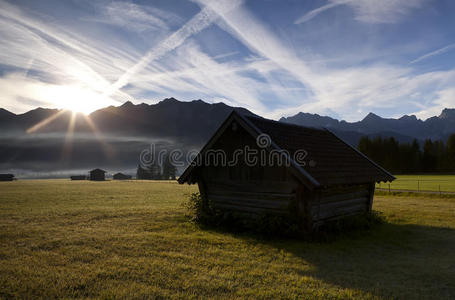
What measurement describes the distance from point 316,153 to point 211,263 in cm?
725

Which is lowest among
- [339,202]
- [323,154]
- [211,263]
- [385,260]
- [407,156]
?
[385,260]

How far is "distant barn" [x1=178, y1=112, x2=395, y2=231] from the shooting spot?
1113cm

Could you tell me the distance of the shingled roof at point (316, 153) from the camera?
441 inches

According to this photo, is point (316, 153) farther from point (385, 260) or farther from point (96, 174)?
point (96, 174)

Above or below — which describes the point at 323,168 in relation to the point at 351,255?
above

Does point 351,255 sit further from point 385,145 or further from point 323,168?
point 385,145

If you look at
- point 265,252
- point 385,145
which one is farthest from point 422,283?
point 385,145

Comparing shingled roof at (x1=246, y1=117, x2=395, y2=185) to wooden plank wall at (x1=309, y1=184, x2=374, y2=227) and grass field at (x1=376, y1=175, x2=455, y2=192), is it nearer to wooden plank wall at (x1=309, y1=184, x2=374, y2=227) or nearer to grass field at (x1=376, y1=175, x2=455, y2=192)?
wooden plank wall at (x1=309, y1=184, x2=374, y2=227)

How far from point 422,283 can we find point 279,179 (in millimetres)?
5885

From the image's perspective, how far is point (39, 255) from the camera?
8.84 m

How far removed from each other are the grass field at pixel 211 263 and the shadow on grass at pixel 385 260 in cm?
3

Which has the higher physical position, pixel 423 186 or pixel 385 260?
pixel 423 186

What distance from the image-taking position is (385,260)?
29.4ft

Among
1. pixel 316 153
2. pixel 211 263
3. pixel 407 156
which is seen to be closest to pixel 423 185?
pixel 316 153
